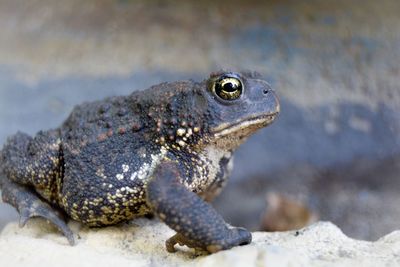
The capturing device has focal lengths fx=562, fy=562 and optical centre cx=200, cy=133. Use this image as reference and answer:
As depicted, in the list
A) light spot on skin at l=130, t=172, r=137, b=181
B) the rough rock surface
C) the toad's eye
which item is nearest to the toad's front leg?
the rough rock surface

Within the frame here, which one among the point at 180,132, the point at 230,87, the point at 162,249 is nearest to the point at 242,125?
the point at 230,87

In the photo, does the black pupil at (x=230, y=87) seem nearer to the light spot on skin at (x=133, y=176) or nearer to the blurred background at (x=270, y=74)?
the light spot on skin at (x=133, y=176)

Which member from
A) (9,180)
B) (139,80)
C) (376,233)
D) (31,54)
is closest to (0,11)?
(31,54)

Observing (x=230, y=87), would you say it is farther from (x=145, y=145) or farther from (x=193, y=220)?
(x=193, y=220)

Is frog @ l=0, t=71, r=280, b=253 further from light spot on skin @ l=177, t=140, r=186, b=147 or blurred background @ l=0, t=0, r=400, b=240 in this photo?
blurred background @ l=0, t=0, r=400, b=240

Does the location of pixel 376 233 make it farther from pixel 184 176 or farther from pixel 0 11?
pixel 0 11

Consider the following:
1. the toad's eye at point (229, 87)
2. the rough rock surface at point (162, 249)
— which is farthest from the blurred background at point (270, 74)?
the toad's eye at point (229, 87)

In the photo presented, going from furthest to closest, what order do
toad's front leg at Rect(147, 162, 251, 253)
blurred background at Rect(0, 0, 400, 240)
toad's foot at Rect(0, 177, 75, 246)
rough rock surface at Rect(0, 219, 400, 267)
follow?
blurred background at Rect(0, 0, 400, 240)
toad's foot at Rect(0, 177, 75, 246)
toad's front leg at Rect(147, 162, 251, 253)
rough rock surface at Rect(0, 219, 400, 267)
